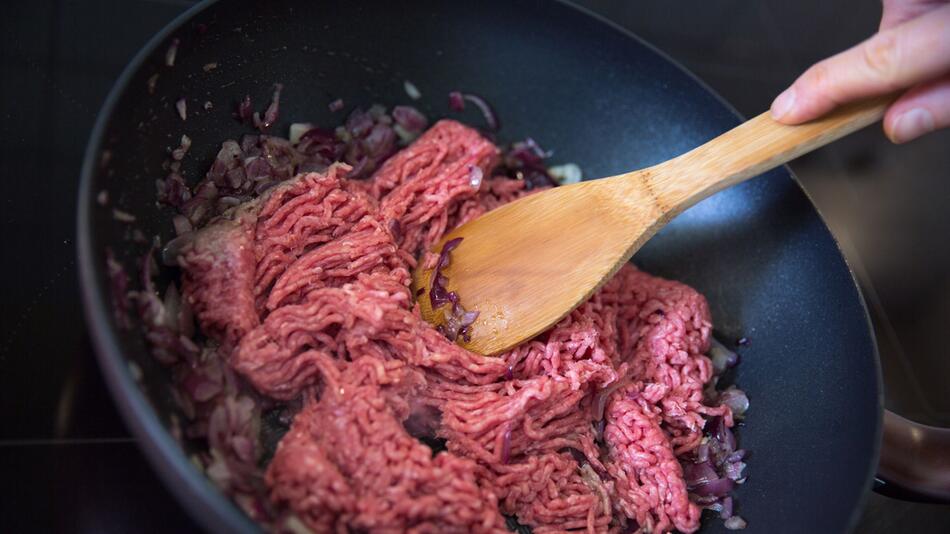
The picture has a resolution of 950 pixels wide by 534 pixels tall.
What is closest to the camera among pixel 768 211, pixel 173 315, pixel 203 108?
pixel 173 315

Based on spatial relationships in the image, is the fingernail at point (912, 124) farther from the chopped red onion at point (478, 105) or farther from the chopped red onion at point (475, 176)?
the chopped red onion at point (478, 105)

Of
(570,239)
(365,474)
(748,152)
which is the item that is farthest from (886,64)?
(365,474)

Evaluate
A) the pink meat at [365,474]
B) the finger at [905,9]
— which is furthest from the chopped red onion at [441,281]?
the finger at [905,9]

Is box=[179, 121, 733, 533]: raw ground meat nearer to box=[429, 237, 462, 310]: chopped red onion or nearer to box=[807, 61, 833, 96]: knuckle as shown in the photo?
box=[429, 237, 462, 310]: chopped red onion

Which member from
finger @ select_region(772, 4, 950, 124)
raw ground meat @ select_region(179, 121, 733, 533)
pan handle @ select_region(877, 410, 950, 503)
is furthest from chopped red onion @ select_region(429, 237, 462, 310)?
pan handle @ select_region(877, 410, 950, 503)

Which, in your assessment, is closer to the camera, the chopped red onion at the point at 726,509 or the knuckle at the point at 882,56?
the knuckle at the point at 882,56

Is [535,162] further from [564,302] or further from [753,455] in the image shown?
[753,455]

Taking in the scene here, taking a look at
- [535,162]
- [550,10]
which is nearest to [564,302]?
[535,162]
